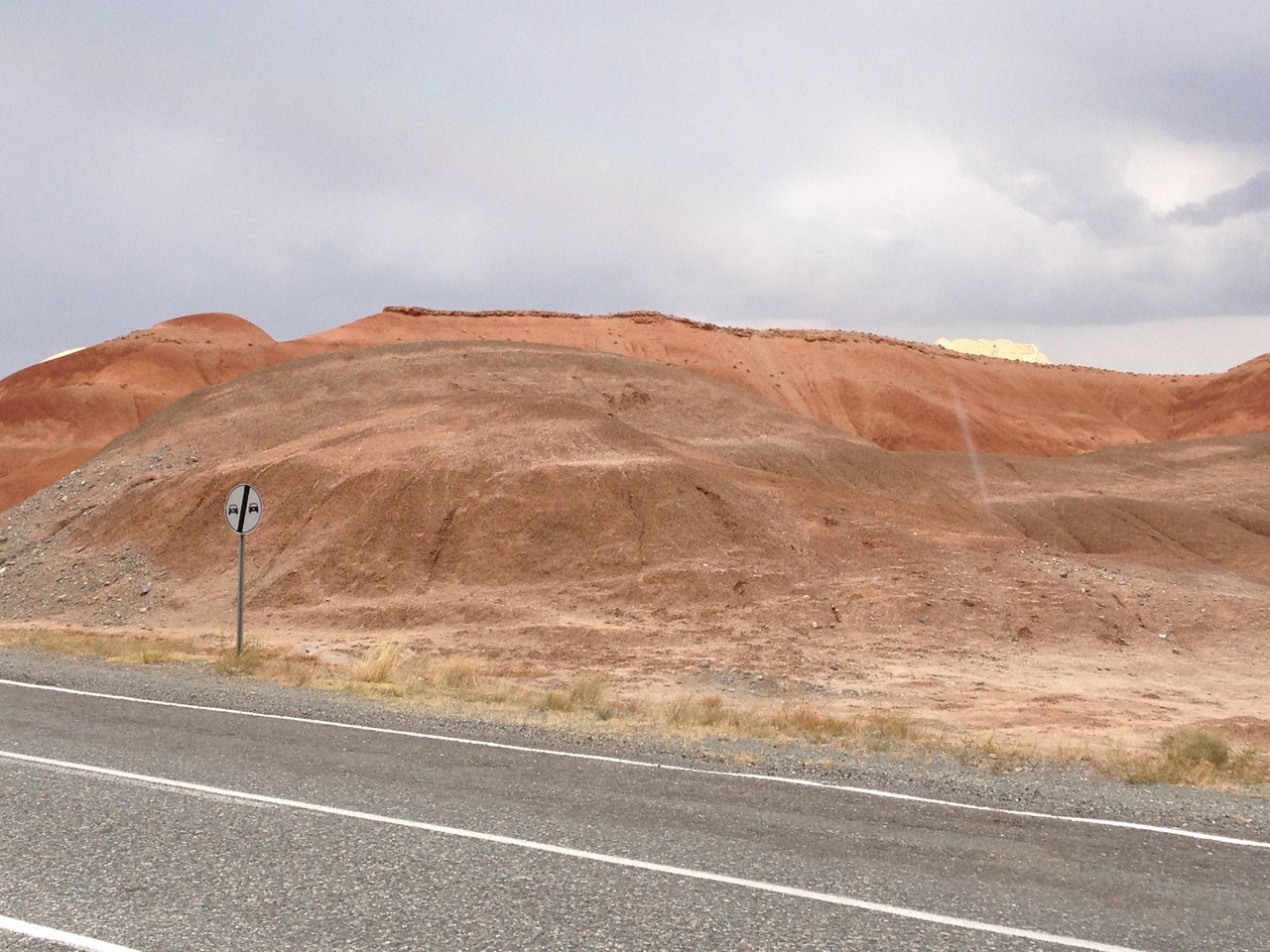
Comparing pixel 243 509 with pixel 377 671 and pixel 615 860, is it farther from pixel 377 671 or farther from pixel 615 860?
pixel 615 860

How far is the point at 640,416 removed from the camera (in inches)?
2228

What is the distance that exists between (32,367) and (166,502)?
8932 cm

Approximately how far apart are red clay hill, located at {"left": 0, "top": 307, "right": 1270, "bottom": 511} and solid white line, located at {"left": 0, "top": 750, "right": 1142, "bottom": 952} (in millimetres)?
79383

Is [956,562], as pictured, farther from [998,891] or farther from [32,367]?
[32,367]

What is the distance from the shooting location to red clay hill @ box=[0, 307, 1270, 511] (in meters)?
91.4

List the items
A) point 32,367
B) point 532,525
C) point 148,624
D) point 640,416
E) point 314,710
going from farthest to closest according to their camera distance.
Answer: point 32,367 → point 640,416 → point 532,525 → point 148,624 → point 314,710

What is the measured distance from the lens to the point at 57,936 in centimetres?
571

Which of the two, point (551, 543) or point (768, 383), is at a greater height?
point (768, 383)


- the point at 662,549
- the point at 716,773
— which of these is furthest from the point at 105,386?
the point at 716,773

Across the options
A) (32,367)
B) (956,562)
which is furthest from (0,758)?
(32,367)

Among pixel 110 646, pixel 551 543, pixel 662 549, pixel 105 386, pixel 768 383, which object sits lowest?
pixel 110 646

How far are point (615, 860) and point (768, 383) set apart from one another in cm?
8978

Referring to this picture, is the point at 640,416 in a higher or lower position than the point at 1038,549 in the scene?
higher

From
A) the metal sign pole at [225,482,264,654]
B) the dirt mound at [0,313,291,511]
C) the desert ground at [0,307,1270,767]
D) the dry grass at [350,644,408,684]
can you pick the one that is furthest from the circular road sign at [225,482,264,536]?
the dirt mound at [0,313,291,511]
